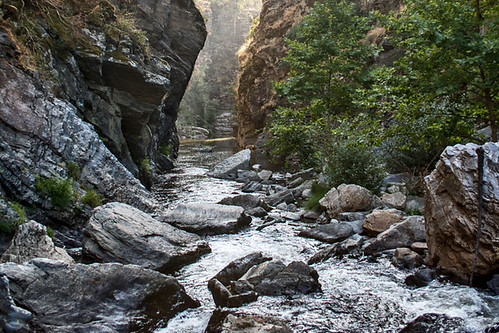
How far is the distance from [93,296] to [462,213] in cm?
548

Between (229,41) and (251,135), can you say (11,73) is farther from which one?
(229,41)

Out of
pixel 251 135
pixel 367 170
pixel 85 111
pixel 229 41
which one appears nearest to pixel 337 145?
pixel 367 170

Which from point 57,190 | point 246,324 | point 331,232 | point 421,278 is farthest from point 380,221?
point 57,190

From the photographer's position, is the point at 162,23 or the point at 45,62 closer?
the point at 45,62

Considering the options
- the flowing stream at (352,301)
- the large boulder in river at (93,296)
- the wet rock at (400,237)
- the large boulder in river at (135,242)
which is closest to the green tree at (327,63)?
the wet rock at (400,237)

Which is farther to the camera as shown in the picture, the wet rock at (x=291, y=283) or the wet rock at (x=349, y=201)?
the wet rock at (x=349, y=201)

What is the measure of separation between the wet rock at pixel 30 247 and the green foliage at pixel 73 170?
3.14m

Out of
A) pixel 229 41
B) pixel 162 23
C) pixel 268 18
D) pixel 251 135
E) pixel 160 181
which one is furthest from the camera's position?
pixel 229 41

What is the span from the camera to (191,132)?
60219 millimetres

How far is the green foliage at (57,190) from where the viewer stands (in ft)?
24.5

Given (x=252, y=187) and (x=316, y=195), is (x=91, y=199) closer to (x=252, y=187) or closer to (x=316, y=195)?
(x=316, y=195)

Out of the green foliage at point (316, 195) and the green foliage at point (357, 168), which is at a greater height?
the green foliage at point (357, 168)

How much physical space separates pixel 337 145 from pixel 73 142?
8175 mm

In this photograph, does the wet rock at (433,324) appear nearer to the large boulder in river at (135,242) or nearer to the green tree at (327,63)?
the large boulder in river at (135,242)
